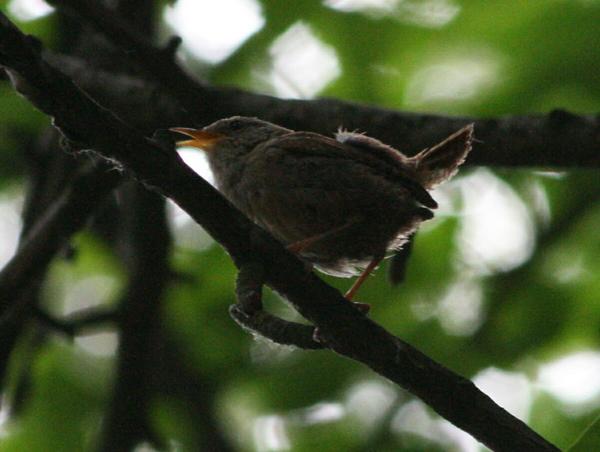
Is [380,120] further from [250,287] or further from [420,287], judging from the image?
[250,287]

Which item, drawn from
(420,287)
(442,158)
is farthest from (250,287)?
(420,287)

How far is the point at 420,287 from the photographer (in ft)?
18.4

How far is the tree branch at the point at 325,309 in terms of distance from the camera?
9.25 feet

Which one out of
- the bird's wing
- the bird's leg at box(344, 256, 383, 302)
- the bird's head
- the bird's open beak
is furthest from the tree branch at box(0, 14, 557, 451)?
the bird's open beak

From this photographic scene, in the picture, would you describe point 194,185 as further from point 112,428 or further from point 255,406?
point 255,406

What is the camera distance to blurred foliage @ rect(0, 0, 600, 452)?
17.3ft

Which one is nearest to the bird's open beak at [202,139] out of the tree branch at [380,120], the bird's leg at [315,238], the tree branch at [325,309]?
the tree branch at [380,120]

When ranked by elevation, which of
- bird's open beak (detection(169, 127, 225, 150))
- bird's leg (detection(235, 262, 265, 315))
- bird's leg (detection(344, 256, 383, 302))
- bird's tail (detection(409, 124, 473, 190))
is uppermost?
bird's open beak (detection(169, 127, 225, 150))

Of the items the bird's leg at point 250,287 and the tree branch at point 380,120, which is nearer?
the bird's leg at point 250,287

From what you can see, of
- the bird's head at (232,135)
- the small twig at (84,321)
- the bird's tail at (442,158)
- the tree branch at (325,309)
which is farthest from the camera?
the bird's head at (232,135)

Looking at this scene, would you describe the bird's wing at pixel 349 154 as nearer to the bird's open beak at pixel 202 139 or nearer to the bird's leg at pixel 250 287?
the bird's open beak at pixel 202 139

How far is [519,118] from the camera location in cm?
429

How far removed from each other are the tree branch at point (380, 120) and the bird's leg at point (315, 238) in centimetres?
42

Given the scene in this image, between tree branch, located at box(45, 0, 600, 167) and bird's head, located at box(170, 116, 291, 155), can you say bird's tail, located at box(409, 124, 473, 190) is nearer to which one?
tree branch, located at box(45, 0, 600, 167)
